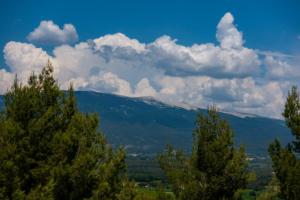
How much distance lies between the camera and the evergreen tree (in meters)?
29.2

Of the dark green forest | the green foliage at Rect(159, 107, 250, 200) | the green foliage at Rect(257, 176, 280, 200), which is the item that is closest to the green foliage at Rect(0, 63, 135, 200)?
the dark green forest

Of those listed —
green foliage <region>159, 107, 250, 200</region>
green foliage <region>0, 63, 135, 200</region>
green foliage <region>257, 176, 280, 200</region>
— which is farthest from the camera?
green foliage <region>257, 176, 280, 200</region>

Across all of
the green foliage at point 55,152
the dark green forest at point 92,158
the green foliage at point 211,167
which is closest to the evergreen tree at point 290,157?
the dark green forest at point 92,158

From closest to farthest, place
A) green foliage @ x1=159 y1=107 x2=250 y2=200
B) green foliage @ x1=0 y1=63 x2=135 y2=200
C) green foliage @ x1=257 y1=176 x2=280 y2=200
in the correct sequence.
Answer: green foliage @ x1=0 y1=63 x2=135 y2=200 → green foliage @ x1=159 y1=107 x2=250 y2=200 → green foliage @ x1=257 y1=176 x2=280 y2=200

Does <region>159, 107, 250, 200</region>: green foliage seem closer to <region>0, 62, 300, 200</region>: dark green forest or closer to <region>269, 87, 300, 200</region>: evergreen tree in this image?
<region>0, 62, 300, 200</region>: dark green forest

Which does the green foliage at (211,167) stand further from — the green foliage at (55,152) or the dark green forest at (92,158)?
the green foliage at (55,152)

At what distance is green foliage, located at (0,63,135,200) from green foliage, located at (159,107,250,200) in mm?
4888

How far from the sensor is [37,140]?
1001 inches

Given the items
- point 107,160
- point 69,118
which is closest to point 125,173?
point 107,160

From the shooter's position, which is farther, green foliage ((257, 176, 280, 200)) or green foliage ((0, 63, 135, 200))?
green foliage ((257, 176, 280, 200))

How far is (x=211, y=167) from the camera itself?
29.5 meters

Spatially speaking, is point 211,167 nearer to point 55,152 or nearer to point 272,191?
point 272,191

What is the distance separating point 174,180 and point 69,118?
791 centimetres

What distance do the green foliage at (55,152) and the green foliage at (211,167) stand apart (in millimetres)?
4888
